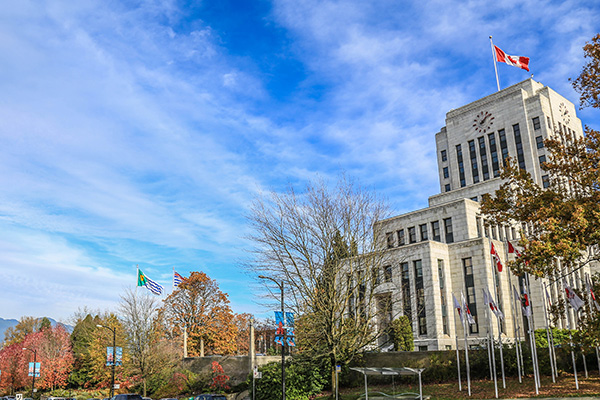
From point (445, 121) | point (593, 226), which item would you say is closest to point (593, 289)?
point (593, 226)

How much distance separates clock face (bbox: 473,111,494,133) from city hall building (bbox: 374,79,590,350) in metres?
0.15

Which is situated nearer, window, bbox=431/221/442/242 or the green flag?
the green flag

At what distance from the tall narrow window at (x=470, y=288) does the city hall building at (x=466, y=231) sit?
99 millimetres

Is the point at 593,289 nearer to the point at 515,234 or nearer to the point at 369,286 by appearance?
the point at 369,286

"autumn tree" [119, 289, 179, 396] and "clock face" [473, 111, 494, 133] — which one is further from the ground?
"clock face" [473, 111, 494, 133]

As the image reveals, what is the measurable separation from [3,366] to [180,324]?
24481mm

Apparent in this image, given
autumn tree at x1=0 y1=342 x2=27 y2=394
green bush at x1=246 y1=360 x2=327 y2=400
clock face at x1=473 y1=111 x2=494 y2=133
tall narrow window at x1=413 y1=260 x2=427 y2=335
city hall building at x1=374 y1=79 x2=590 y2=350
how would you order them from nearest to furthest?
green bush at x1=246 y1=360 x2=327 y2=400 < city hall building at x1=374 y1=79 x2=590 y2=350 < tall narrow window at x1=413 y1=260 x2=427 y2=335 < autumn tree at x1=0 y1=342 x2=27 y2=394 < clock face at x1=473 y1=111 x2=494 y2=133

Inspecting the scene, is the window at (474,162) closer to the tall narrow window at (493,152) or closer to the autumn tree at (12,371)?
the tall narrow window at (493,152)

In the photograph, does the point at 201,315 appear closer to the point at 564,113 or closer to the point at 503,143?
the point at 503,143

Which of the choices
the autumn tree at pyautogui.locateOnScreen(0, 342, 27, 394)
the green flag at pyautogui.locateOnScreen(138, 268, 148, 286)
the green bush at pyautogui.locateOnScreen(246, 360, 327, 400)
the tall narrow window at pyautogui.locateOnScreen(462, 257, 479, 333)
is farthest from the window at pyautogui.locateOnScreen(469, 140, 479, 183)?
the autumn tree at pyautogui.locateOnScreen(0, 342, 27, 394)

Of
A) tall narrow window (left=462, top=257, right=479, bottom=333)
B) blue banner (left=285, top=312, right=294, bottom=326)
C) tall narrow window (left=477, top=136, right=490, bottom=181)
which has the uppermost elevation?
tall narrow window (left=477, top=136, right=490, bottom=181)

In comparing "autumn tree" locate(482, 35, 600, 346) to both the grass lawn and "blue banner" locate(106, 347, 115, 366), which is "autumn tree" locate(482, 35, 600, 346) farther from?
"blue banner" locate(106, 347, 115, 366)

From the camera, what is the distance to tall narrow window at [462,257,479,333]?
4835 centimetres

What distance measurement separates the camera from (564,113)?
236 feet
